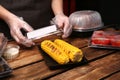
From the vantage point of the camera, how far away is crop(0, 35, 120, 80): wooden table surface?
37.9 inches

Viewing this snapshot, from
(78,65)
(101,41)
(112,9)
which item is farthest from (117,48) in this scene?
(112,9)

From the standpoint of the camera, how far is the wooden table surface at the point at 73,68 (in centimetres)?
96

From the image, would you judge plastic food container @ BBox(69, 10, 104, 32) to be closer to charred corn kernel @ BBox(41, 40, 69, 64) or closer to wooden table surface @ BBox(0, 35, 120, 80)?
wooden table surface @ BBox(0, 35, 120, 80)

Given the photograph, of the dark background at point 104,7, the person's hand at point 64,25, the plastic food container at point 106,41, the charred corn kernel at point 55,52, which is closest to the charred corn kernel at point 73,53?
the charred corn kernel at point 55,52

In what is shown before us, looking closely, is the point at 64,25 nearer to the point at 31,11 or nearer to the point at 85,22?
the point at 85,22

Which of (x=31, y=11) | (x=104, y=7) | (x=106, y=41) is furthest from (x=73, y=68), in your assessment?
(x=104, y=7)

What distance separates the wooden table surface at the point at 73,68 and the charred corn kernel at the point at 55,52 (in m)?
0.04

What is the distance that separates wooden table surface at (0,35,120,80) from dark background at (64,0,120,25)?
1598 millimetres

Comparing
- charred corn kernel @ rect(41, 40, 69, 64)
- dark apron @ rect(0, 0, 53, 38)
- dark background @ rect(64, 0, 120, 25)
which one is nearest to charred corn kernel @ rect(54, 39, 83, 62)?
charred corn kernel @ rect(41, 40, 69, 64)

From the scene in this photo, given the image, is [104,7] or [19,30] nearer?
[19,30]

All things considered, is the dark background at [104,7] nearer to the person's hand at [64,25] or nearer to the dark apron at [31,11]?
the dark apron at [31,11]

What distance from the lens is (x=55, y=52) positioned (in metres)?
1.05

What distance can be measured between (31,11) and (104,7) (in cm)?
133

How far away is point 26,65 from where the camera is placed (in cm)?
107
